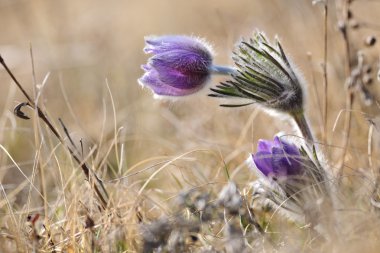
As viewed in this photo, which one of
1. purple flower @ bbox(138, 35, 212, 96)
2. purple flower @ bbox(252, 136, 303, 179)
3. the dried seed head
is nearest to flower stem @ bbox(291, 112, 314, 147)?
the dried seed head

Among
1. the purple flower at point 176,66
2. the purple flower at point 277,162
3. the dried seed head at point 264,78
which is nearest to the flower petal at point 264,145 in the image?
the purple flower at point 277,162

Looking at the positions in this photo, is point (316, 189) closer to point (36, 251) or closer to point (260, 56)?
point (260, 56)

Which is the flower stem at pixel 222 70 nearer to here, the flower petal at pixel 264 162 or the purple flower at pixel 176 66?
the purple flower at pixel 176 66

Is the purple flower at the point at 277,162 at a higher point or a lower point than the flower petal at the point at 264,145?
lower

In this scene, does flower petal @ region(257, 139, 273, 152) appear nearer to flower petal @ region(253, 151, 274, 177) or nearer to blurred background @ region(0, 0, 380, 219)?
flower petal @ region(253, 151, 274, 177)

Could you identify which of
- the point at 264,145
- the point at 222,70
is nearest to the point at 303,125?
the point at 264,145

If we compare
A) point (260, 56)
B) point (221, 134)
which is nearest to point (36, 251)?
point (260, 56)
